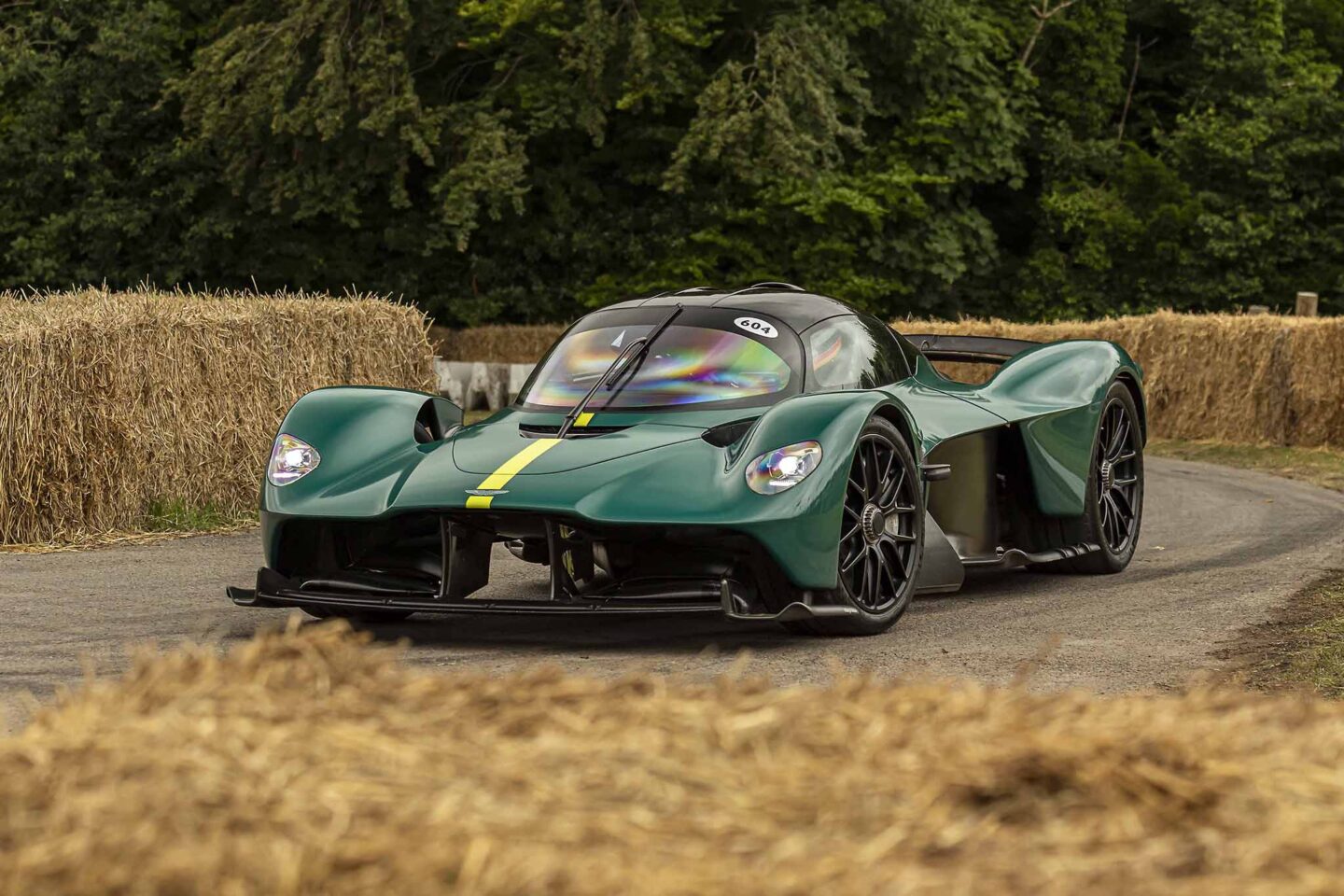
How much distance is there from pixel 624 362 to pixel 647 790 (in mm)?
5898

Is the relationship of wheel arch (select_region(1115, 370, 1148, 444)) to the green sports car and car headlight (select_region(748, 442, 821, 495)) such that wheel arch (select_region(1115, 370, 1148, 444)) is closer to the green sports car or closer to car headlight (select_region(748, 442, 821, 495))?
the green sports car

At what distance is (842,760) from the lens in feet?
10.5

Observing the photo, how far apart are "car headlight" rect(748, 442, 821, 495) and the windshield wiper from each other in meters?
1.18

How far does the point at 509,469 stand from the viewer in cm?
778

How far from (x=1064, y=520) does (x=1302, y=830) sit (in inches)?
290

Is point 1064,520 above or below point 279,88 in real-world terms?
below

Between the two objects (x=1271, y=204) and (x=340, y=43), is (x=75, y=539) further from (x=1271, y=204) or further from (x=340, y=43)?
(x=1271, y=204)

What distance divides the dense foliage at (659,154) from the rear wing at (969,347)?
21.0 m

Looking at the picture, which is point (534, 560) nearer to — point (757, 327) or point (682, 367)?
point (682, 367)

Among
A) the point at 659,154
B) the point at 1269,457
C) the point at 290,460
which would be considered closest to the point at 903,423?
the point at 290,460

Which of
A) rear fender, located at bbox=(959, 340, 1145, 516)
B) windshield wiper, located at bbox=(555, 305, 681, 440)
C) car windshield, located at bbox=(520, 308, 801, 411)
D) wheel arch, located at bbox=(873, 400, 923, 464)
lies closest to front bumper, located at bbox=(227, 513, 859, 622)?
windshield wiper, located at bbox=(555, 305, 681, 440)

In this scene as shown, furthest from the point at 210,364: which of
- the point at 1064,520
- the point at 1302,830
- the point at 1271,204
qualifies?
the point at 1271,204

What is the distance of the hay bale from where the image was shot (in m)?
11.6

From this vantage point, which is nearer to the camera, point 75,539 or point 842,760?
point 842,760
